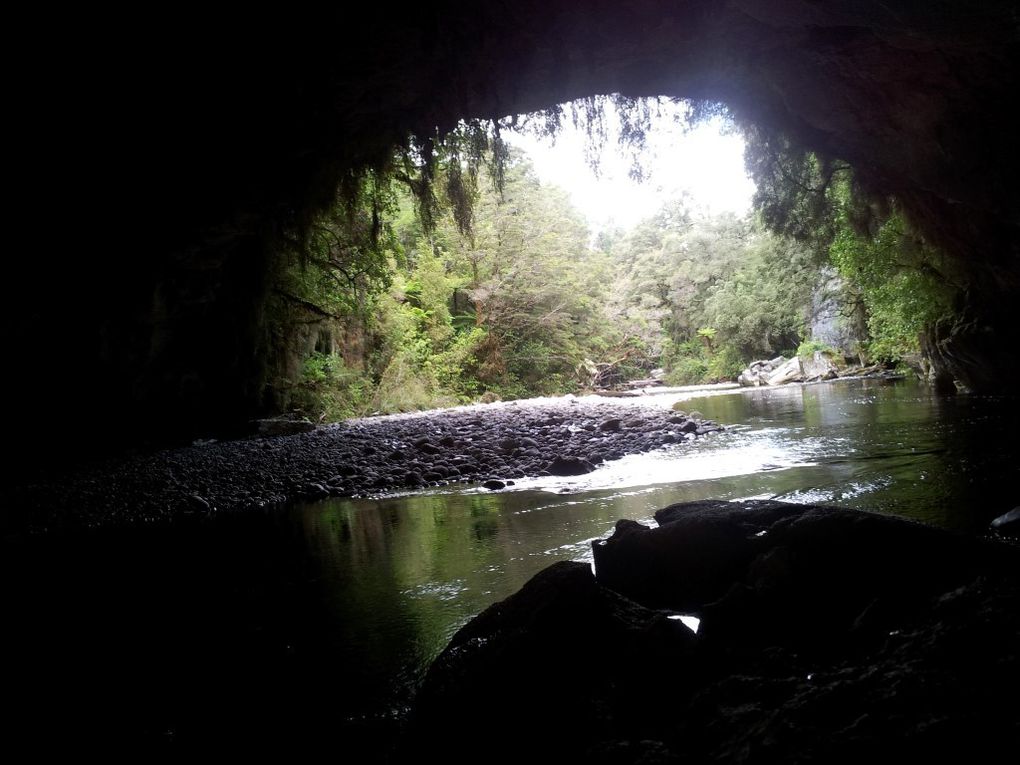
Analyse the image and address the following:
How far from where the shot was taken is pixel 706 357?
3844 centimetres

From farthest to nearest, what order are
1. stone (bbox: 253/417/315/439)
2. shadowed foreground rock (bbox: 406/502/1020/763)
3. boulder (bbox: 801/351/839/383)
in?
1. boulder (bbox: 801/351/839/383)
2. stone (bbox: 253/417/315/439)
3. shadowed foreground rock (bbox: 406/502/1020/763)

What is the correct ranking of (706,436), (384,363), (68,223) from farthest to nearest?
(384,363)
(706,436)
(68,223)

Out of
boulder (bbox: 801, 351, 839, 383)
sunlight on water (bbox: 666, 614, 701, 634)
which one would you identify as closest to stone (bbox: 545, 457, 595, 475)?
sunlight on water (bbox: 666, 614, 701, 634)

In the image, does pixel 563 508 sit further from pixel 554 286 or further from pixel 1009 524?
pixel 554 286

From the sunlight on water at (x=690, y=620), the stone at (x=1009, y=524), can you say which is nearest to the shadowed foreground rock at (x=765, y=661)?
the sunlight on water at (x=690, y=620)

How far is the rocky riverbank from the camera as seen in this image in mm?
6316

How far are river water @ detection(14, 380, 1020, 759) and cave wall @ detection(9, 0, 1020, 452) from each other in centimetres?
392

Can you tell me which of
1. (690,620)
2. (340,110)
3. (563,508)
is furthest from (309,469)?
(690,620)

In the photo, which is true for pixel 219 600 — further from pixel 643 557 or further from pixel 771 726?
pixel 771 726

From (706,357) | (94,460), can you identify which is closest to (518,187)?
(706,357)

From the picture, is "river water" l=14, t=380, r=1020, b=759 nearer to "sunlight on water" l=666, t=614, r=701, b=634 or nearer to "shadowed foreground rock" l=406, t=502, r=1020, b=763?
"shadowed foreground rock" l=406, t=502, r=1020, b=763

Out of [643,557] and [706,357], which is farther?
[706,357]

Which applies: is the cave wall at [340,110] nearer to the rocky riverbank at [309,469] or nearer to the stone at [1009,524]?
the rocky riverbank at [309,469]

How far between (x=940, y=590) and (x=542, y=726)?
4.66ft
